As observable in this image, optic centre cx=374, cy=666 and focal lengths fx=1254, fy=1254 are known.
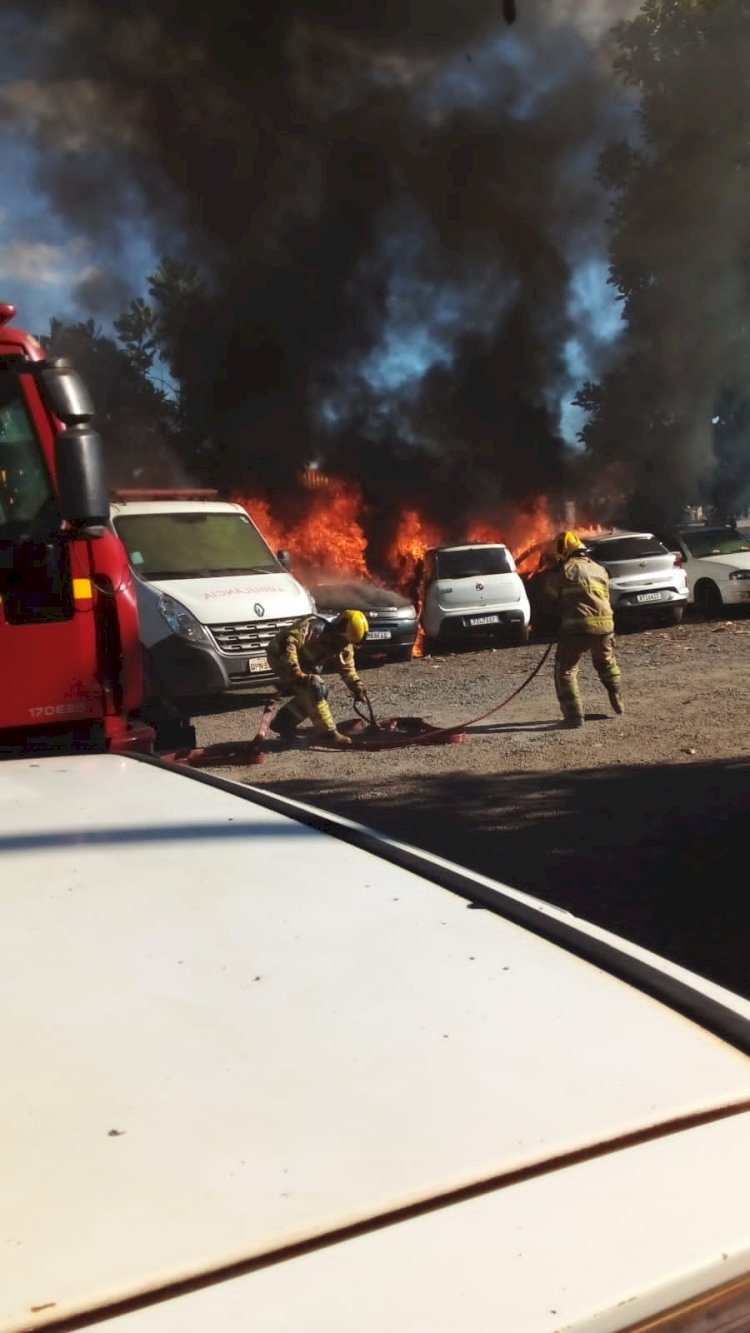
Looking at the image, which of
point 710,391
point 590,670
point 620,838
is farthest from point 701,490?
point 620,838

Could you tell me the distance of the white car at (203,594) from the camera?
1056 cm

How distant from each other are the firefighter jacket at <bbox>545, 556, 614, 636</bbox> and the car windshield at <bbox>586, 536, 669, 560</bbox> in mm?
6900

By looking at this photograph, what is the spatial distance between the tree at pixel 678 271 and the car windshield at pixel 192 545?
59.5 feet

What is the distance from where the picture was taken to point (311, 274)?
2616 centimetres

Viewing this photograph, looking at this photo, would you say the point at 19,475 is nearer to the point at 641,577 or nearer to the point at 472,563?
the point at 472,563

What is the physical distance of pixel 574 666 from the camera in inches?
382

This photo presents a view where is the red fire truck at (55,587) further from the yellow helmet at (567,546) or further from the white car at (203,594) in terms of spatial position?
the yellow helmet at (567,546)

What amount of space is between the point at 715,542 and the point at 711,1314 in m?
18.3

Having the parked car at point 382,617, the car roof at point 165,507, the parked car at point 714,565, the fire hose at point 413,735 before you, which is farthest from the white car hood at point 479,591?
the fire hose at point 413,735

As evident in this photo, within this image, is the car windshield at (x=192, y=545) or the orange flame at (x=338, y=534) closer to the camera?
the car windshield at (x=192, y=545)

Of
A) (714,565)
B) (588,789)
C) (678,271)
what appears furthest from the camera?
(678,271)

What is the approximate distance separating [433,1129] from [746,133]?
28.9 metres

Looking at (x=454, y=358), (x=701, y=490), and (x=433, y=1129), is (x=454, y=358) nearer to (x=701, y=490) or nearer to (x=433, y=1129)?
(x=701, y=490)

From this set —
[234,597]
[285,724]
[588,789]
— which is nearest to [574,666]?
[285,724]
